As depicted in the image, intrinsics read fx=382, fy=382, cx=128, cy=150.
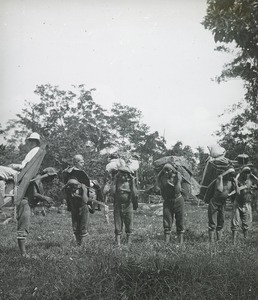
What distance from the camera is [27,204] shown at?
6.54m

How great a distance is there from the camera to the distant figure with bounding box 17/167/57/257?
21.0ft

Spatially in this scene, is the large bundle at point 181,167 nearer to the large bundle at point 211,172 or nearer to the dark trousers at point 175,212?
the large bundle at point 211,172

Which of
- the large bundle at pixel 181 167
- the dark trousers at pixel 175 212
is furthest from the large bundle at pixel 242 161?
the dark trousers at pixel 175 212

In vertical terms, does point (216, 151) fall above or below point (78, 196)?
above

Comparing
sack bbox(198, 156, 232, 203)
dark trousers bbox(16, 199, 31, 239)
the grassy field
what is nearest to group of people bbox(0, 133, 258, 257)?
sack bbox(198, 156, 232, 203)

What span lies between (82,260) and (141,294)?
1130 millimetres

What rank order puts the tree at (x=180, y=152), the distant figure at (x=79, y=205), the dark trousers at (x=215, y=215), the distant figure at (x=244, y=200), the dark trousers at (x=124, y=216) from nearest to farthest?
the distant figure at (x=79, y=205)
the dark trousers at (x=124, y=216)
the dark trousers at (x=215, y=215)
the distant figure at (x=244, y=200)
the tree at (x=180, y=152)

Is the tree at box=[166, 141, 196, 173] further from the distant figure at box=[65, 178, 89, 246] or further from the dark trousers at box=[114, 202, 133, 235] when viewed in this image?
the distant figure at box=[65, 178, 89, 246]

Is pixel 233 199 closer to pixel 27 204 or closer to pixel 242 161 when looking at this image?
pixel 242 161

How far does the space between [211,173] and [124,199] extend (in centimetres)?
194

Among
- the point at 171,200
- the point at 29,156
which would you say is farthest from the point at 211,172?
the point at 29,156

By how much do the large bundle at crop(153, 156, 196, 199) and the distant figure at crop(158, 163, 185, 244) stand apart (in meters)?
0.17

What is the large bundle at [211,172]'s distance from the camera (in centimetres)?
780

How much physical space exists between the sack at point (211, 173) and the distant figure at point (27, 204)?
324 centimetres
